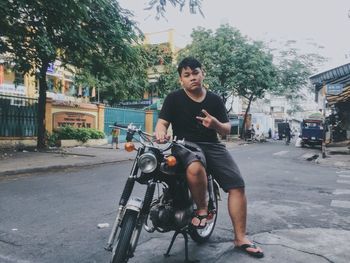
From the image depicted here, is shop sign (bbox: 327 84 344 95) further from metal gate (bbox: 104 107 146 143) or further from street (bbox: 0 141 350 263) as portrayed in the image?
metal gate (bbox: 104 107 146 143)

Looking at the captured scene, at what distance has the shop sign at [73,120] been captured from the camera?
56.2 feet

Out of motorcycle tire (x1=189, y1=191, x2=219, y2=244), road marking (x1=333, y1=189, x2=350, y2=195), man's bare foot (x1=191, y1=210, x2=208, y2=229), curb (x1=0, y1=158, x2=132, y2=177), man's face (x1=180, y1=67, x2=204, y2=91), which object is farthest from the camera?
curb (x1=0, y1=158, x2=132, y2=177)

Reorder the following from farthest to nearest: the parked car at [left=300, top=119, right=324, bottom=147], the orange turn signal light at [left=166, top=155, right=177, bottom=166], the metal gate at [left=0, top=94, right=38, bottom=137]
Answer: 1. the parked car at [left=300, top=119, right=324, bottom=147]
2. the metal gate at [left=0, top=94, right=38, bottom=137]
3. the orange turn signal light at [left=166, top=155, right=177, bottom=166]

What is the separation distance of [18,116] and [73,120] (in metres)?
3.42

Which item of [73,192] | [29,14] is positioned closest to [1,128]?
[29,14]

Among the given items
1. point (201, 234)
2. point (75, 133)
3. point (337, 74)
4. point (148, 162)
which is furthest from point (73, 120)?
point (148, 162)

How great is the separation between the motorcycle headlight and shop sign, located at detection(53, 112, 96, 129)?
15.0m

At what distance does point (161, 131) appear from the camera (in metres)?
3.24

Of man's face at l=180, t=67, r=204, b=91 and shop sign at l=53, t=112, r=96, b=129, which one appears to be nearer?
man's face at l=180, t=67, r=204, b=91

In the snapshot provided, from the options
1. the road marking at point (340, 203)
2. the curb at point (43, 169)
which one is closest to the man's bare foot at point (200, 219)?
the road marking at point (340, 203)

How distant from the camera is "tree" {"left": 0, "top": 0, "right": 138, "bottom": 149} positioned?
1009cm

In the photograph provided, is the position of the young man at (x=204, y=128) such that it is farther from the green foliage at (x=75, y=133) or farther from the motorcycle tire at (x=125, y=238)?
the green foliage at (x=75, y=133)

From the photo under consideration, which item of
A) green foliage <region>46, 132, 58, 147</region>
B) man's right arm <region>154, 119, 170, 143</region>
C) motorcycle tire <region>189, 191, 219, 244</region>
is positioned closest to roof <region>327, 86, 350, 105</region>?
green foliage <region>46, 132, 58, 147</region>

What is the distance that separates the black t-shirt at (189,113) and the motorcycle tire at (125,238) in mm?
1035
